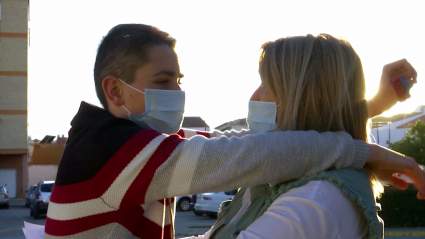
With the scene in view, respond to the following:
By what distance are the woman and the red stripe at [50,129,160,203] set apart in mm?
431

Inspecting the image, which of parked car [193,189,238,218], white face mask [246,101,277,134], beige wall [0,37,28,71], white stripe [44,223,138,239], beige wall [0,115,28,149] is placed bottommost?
beige wall [0,115,28,149]

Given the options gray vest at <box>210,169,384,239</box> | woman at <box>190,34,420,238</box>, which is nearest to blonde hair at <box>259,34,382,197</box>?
woman at <box>190,34,420,238</box>

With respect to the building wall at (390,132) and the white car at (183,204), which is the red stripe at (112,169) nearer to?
the white car at (183,204)

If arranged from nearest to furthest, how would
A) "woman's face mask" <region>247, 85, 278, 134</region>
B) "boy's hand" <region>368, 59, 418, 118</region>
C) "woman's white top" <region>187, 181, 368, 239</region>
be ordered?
"woman's white top" <region>187, 181, 368, 239</region> < "woman's face mask" <region>247, 85, 278, 134</region> < "boy's hand" <region>368, 59, 418, 118</region>

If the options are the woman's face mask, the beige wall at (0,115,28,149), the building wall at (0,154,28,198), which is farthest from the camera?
the building wall at (0,154,28,198)

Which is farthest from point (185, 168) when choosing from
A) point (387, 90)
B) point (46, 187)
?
point (46, 187)

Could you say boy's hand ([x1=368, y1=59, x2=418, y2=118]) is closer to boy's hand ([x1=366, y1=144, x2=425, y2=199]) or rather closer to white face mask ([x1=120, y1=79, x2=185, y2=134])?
boy's hand ([x1=366, y1=144, x2=425, y2=199])

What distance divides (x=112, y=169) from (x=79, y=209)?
0.21 metres

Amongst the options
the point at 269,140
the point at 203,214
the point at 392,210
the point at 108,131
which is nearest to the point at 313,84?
the point at 269,140

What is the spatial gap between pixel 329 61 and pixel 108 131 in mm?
826

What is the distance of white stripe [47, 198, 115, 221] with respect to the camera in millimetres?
2055

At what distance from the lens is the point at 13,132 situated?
161 feet

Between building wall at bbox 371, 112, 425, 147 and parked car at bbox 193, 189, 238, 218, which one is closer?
parked car at bbox 193, 189, 238, 218

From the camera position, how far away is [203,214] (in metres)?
26.9
